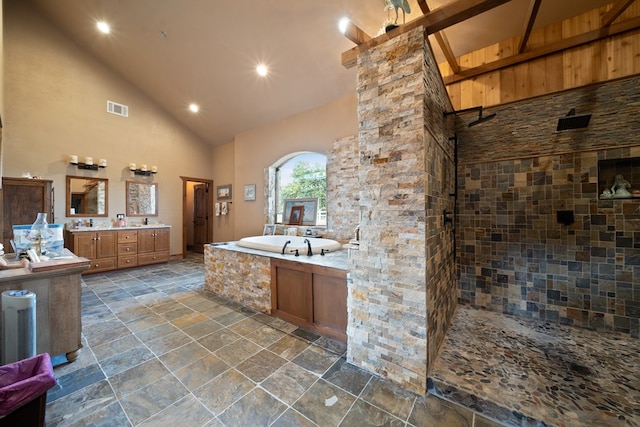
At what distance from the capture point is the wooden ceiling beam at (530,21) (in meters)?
1.82

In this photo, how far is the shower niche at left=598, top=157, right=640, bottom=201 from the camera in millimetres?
2041

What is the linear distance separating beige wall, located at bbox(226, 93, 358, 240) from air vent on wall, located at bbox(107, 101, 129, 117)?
2.28m

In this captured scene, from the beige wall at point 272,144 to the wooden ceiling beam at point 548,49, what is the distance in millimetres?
1602

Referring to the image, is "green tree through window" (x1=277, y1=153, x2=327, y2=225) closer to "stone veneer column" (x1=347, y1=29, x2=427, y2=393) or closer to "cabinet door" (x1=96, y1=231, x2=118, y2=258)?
"stone veneer column" (x1=347, y1=29, x2=427, y2=393)

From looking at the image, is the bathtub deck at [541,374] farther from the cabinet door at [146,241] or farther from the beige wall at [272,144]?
the cabinet door at [146,241]

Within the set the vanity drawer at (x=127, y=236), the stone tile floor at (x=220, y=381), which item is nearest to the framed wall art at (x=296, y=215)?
the stone tile floor at (x=220, y=381)

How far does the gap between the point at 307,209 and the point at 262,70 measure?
2.53 m

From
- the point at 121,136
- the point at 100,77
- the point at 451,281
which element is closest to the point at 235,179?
the point at 121,136

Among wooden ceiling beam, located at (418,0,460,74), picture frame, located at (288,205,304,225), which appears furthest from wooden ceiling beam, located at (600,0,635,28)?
picture frame, located at (288,205,304,225)

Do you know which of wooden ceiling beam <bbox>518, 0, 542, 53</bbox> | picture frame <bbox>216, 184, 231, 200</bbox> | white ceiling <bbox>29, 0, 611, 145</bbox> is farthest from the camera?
picture frame <bbox>216, 184, 231, 200</bbox>

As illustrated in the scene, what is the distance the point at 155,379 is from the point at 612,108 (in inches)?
169

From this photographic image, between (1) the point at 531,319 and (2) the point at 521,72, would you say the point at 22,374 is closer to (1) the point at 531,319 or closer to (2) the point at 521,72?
(1) the point at 531,319

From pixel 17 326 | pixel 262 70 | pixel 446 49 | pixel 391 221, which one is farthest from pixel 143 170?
pixel 446 49

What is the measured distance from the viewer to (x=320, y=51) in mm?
3295
